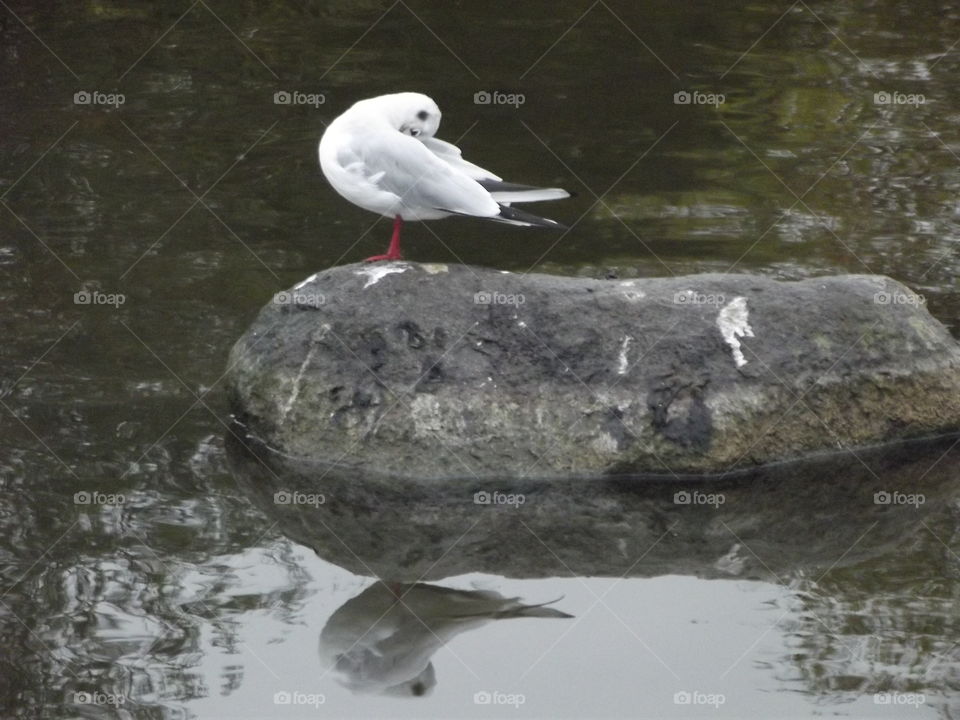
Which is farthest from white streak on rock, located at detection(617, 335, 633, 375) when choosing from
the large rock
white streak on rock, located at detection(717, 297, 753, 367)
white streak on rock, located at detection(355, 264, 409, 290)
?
white streak on rock, located at detection(355, 264, 409, 290)

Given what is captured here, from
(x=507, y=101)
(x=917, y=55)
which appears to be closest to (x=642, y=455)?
(x=507, y=101)

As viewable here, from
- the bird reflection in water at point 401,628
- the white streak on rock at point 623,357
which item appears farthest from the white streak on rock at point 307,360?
the white streak on rock at point 623,357

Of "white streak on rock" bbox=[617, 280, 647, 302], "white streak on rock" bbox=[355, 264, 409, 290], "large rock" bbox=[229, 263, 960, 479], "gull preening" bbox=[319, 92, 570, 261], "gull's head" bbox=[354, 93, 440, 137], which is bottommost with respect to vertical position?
"large rock" bbox=[229, 263, 960, 479]

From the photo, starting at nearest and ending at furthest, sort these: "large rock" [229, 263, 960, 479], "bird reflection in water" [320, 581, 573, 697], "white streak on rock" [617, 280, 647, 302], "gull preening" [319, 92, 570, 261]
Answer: "bird reflection in water" [320, 581, 573, 697] < "large rock" [229, 263, 960, 479] < "gull preening" [319, 92, 570, 261] < "white streak on rock" [617, 280, 647, 302]

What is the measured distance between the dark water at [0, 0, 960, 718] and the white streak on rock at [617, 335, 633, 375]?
0.69m

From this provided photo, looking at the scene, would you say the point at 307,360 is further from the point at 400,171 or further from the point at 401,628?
the point at 401,628

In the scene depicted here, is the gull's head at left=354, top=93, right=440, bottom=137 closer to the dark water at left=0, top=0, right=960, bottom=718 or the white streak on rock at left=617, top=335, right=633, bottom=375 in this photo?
the white streak on rock at left=617, top=335, right=633, bottom=375

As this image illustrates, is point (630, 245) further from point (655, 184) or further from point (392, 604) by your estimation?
point (392, 604)

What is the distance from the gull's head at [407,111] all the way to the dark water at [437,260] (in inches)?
61.2

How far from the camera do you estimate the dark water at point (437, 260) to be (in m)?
5.40

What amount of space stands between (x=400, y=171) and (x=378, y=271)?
505mm

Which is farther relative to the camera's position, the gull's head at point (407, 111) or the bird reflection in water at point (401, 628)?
the gull's head at point (407, 111)

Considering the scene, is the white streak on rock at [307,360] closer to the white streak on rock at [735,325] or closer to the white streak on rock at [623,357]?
the white streak on rock at [623,357]

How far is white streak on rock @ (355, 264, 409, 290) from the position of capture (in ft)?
23.1
